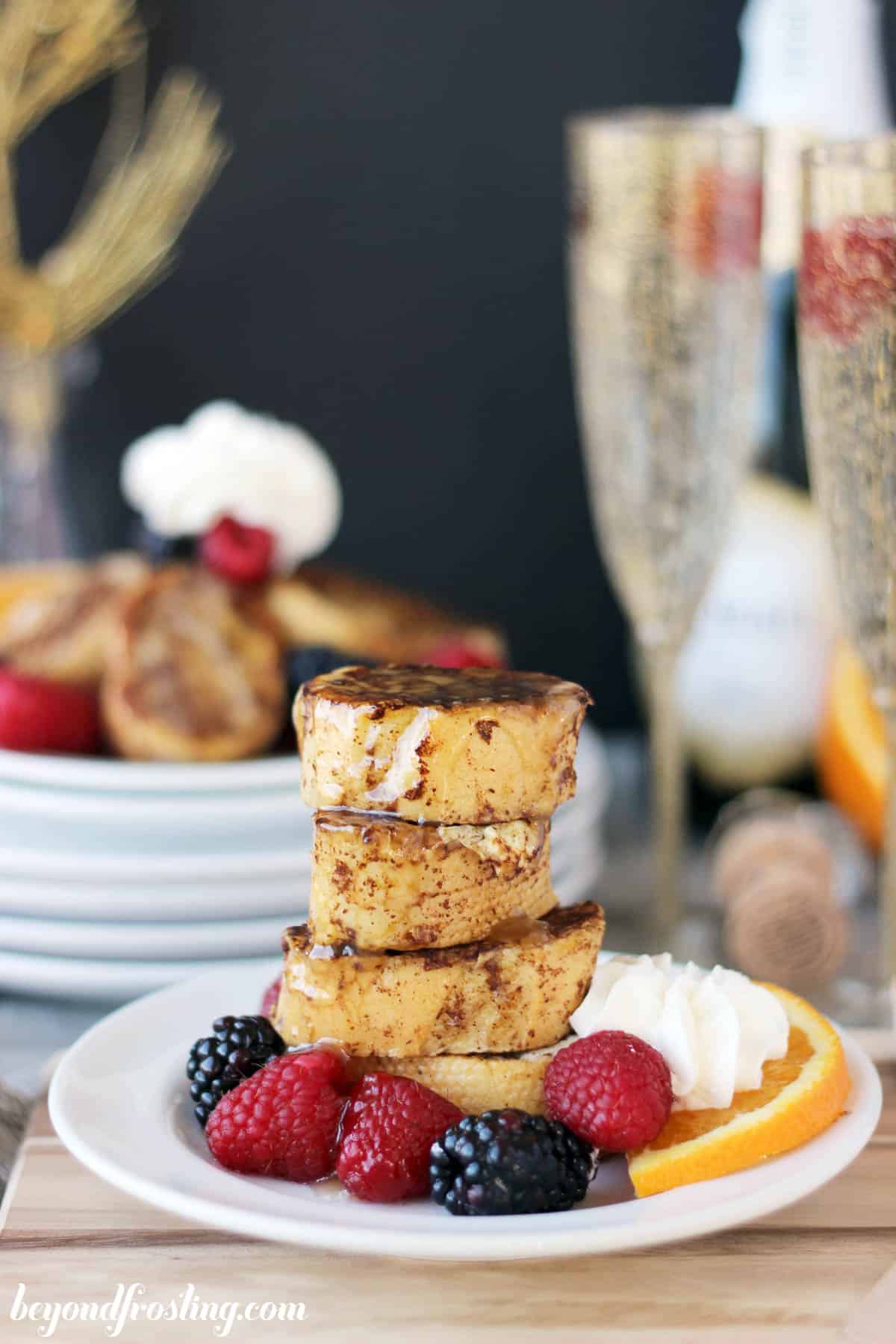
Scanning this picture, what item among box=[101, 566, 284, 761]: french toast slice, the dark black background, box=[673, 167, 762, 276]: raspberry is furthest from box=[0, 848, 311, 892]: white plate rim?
the dark black background

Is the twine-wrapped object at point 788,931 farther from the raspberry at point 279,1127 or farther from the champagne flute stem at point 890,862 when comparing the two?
the raspberry at point 279,1127

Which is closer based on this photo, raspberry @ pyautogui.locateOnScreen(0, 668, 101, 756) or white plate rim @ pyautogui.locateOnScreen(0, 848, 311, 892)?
white plate rim @ pyautogui.locateOnScreen(0, 848, 311, 892)

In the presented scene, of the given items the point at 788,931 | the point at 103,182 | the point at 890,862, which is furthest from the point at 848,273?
the point at 103,182

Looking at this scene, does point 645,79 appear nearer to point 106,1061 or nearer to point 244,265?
point 244,265

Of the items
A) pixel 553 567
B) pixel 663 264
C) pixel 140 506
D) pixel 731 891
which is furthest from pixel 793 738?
pixel 140 506


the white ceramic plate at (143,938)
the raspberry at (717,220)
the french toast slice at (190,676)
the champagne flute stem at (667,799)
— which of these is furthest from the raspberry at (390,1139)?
the raspberry at (717,220)

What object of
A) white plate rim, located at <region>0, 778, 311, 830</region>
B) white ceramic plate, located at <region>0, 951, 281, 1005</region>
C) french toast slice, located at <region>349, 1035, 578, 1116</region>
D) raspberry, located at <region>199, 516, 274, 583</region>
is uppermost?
raspberry, located at <region>199, 516, 274, 583</region>

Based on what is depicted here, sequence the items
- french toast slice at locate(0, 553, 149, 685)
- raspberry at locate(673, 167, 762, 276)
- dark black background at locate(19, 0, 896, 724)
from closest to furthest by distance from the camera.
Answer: raspberry at locate(673, 167, 762, 276), french toast slice at locate(0, 553, 149, 685), dark black background at locate(19, 0, 896, 724)

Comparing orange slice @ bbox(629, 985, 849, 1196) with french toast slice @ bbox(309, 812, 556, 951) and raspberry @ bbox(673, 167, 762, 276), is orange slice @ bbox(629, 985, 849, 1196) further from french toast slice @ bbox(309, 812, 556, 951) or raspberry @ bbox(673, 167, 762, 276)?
raspberry @ bbox(673, 167, 762, 276)
